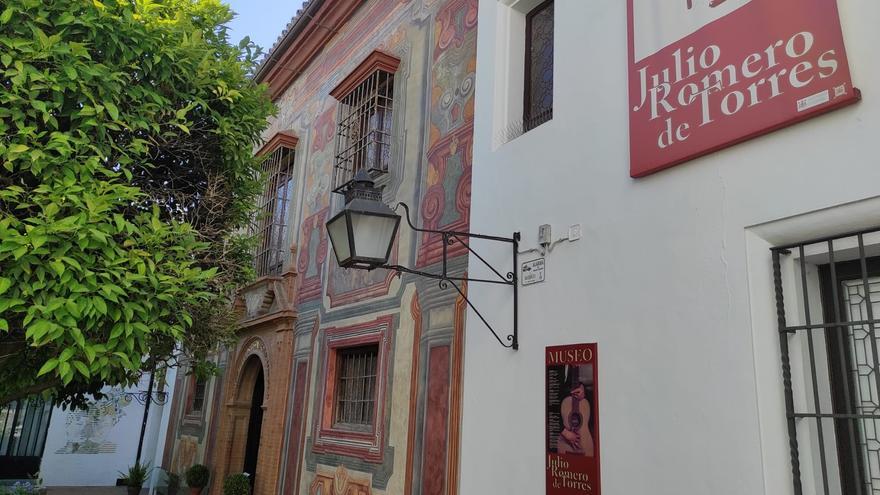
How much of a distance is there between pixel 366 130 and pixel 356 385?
314 cm

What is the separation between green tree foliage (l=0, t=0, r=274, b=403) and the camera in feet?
13.3

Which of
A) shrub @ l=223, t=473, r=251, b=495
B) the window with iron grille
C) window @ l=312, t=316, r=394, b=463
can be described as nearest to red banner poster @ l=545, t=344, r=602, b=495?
window @ l=312, t=316, r=394, b=463

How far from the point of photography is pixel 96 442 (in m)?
15.1

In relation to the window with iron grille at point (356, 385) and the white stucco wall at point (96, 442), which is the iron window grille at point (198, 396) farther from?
the window with iron grille at point (356, 385)

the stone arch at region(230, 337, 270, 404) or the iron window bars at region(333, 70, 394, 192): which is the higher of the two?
the iron window bars at region(333, 70, 394, 192)

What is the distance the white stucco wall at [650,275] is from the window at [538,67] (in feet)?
1.26

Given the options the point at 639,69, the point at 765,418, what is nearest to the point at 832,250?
the point at 765,418

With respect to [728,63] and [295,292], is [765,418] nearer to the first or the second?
[728,63]

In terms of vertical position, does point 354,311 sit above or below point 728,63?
below

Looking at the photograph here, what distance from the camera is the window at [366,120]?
25.8ft

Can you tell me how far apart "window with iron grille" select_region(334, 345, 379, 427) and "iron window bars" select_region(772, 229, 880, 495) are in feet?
14.9

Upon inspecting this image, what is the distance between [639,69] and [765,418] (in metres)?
2.10

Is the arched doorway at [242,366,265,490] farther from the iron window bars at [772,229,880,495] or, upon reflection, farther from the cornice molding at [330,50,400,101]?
the iron window bars at [772,229,880,495]

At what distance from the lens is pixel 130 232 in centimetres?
445
